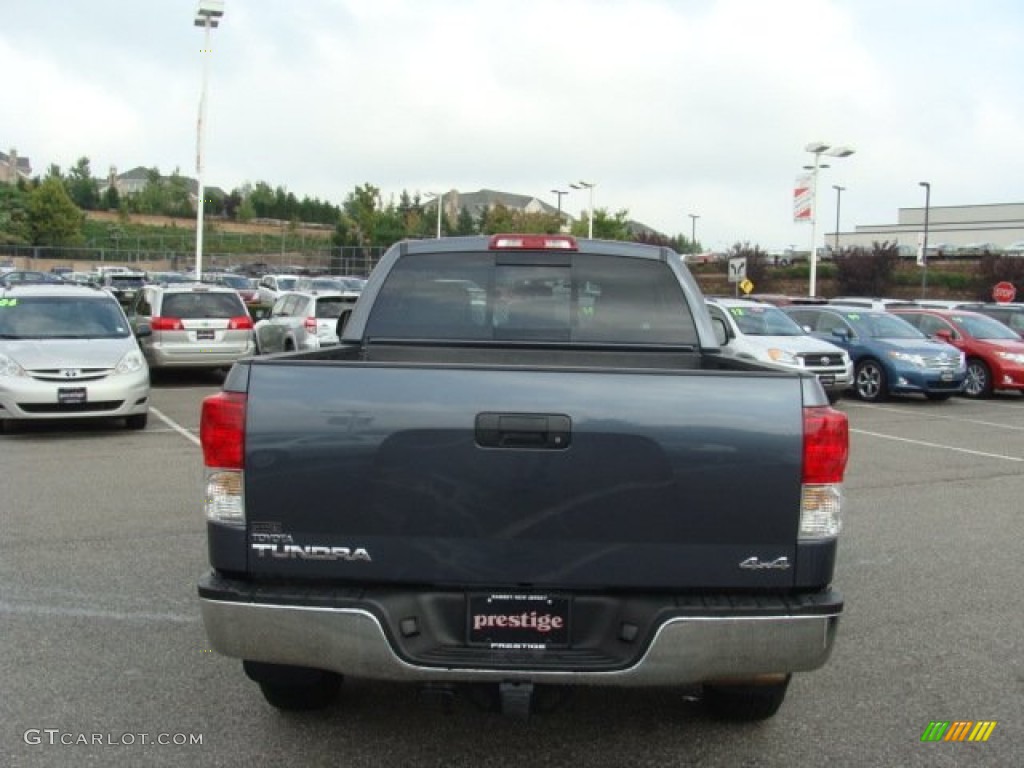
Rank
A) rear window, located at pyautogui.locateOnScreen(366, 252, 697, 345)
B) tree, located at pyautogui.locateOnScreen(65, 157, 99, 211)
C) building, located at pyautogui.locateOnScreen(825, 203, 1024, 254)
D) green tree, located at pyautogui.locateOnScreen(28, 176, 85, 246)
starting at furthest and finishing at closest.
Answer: tree, located at pyautogui.locateOnScreen(65, 157, 99, 211) → building, located at pyautogui.locateOnScreen(825, 203, 1024, 254) → green tree, located at pyautogui.locateOnScreen(28, 176, 85, 246) → rear window, located at pyautogui.locateOnScreen(366, 252, 697, 345)

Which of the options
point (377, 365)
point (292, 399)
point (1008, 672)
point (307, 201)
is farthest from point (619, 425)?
point (307, 201)

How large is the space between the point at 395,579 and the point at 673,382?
109cm

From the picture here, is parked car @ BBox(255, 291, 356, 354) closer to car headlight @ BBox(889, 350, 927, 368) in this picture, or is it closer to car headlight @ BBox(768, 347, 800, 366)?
car headlight @ BBox(768, 347, 800, 366)

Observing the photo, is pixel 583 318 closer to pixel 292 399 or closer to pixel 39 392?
pixel 292 399

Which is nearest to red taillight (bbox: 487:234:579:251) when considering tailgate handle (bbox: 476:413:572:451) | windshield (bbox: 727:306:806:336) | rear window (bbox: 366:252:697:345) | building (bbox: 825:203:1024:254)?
rear window (bbox: 366:252:697:345)

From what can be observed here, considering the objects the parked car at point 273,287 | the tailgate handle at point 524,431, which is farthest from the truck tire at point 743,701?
the parked car at point 273,287

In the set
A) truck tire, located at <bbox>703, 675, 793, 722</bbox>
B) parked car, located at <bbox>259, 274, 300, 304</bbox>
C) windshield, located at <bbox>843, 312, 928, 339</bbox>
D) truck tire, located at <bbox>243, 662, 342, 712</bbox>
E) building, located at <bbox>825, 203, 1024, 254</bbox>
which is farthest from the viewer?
building, located at <bbox>825, 203, 1024, 254</bbox>

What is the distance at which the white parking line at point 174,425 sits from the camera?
1214cm

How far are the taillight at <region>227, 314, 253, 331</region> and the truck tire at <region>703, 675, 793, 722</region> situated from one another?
597 inches

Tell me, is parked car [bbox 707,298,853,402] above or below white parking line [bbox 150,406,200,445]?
above

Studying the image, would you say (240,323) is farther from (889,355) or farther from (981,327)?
(981,327)

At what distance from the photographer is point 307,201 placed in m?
129

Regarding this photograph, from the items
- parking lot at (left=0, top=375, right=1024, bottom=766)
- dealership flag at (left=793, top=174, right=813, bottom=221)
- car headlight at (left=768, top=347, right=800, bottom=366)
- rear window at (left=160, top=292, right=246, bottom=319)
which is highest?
dealership flag at (left=793, top=174, right=813, bottom=221)

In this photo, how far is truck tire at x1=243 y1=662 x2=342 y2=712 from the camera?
389 cm
